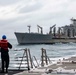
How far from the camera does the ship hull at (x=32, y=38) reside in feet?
431

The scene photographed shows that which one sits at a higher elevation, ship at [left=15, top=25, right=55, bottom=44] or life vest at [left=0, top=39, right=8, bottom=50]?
ship at [left=15, top=25, right=55, bottom=44]

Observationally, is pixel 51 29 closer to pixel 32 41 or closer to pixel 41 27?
pixel 41 27

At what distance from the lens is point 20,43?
13325cm

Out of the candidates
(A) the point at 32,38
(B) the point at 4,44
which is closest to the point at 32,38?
(A) the point at 32,38

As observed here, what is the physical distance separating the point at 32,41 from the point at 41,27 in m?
22.3

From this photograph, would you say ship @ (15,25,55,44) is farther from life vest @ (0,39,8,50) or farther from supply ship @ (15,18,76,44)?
life vest @ (0,39,8,50)

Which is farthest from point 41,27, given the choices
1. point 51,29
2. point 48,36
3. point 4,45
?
point 4,45

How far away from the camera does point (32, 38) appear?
13325 centimetres

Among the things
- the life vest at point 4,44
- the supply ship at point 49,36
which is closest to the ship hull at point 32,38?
the supply ship at point 49,36

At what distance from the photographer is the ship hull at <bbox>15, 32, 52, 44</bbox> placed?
131250 millimetres

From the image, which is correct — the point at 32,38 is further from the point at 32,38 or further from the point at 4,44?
the point at 4,44

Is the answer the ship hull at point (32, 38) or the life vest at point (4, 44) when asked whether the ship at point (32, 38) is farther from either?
the life vest at point (4, 44)

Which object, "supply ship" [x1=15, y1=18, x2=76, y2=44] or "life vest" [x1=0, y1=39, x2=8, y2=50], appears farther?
"supply ship" [x1=15, y1=18, x2=76, y2=44]

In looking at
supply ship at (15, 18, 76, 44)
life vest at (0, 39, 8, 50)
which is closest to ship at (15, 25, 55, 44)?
supply ship at (15, 18, 76, 44)
